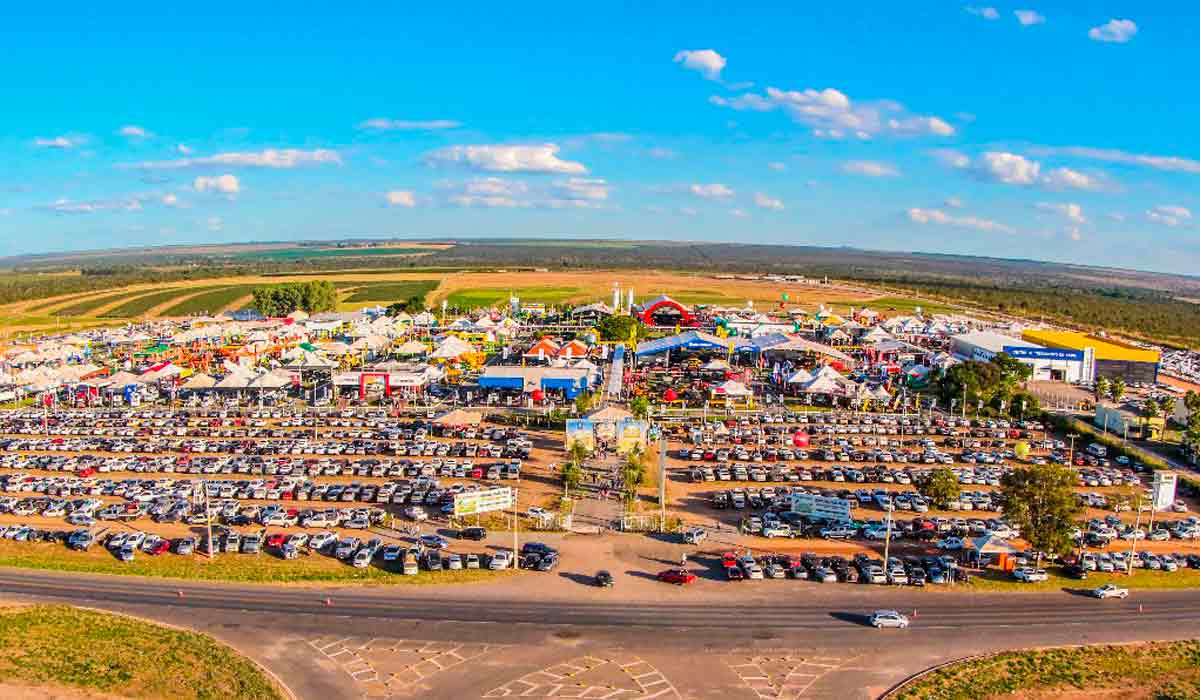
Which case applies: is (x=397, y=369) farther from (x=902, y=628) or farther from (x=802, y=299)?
(x=802, y=299)

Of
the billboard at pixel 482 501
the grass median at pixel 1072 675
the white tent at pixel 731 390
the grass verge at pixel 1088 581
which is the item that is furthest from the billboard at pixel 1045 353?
the billboard at pixel 482 501

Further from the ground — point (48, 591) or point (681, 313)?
point (681, 313)

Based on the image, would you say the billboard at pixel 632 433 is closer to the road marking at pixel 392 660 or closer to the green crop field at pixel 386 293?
the road marking at pixel 392 660

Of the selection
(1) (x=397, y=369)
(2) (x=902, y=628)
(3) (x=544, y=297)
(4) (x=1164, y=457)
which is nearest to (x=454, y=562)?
(2) (x=902, y=628)

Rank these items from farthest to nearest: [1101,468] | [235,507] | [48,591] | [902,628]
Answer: [1101,468] → [235,507] → [48,591] → [902,628]

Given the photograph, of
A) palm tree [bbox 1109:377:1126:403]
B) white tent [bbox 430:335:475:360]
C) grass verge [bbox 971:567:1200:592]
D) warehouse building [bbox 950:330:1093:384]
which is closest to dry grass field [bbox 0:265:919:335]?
white tent [bbox 430:335:475:360]

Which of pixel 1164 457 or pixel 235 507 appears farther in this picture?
pixel 1164 457
